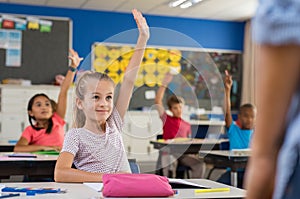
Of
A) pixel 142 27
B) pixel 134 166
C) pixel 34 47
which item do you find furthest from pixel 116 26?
pixel 142 27

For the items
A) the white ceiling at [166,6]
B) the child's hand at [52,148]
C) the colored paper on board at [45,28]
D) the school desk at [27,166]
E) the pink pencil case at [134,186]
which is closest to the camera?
the pink pencil case at [134,186]

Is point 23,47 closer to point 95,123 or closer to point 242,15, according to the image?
point 242,15

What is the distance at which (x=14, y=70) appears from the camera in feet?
26.1

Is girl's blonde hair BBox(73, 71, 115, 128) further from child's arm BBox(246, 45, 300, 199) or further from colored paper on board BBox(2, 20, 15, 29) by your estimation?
colored paper on board BBox(2, 20, 15, 29)

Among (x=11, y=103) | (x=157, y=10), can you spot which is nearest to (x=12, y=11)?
(x=11, y=103)

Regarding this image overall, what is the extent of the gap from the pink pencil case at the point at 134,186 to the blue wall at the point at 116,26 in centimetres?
582

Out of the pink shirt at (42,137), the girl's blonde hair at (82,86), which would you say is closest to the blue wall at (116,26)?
the pink shirt at (42,137)

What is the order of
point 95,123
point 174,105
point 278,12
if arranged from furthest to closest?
point 174,105 < point 95,123 < point 278,12

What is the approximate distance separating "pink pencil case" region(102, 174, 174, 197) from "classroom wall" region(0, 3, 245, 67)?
5872 mm

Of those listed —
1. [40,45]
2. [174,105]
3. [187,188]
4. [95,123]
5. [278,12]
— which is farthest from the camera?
[40,45]

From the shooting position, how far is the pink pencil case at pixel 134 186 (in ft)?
5.32

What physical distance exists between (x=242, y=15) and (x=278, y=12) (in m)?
8.24

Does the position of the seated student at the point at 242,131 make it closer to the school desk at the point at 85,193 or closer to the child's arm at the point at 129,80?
the child's arm at the point at 129,80

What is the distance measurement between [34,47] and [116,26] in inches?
53.6
